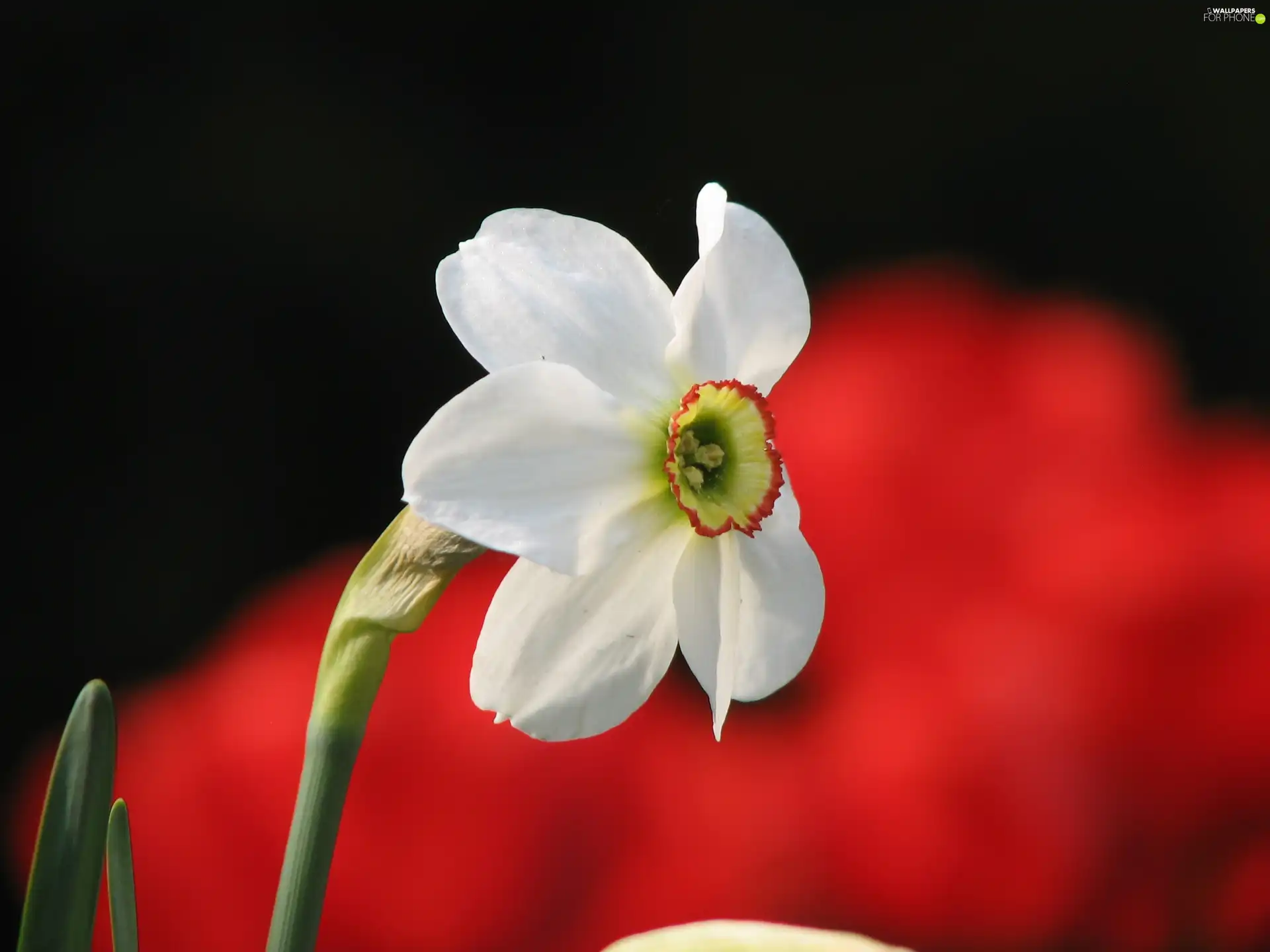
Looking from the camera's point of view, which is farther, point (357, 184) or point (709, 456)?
point (357, 184)

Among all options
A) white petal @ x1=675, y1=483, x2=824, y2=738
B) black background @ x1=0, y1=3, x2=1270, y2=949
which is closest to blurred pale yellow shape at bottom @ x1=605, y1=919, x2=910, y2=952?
white petal @ x1=675, y1=483, x2=824, y2=738

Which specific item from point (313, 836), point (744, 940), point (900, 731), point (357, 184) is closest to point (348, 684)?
point (313, 836)

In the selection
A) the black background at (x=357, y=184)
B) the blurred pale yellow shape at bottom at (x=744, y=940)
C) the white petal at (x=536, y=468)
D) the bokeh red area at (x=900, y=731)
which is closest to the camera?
the white petal at (x=536, y=468)

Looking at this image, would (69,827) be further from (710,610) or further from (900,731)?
(900,731)

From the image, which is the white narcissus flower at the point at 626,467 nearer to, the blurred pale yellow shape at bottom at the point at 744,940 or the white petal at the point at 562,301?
the white petal at the point at 562,301

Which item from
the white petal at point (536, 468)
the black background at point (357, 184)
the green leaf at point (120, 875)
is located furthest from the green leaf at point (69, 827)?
the black background at point (357, 184)

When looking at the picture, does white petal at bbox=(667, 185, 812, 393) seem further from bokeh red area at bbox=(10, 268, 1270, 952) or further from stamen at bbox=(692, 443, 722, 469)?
bokeh red area at bbox=(10, 268, 1270, 952)
